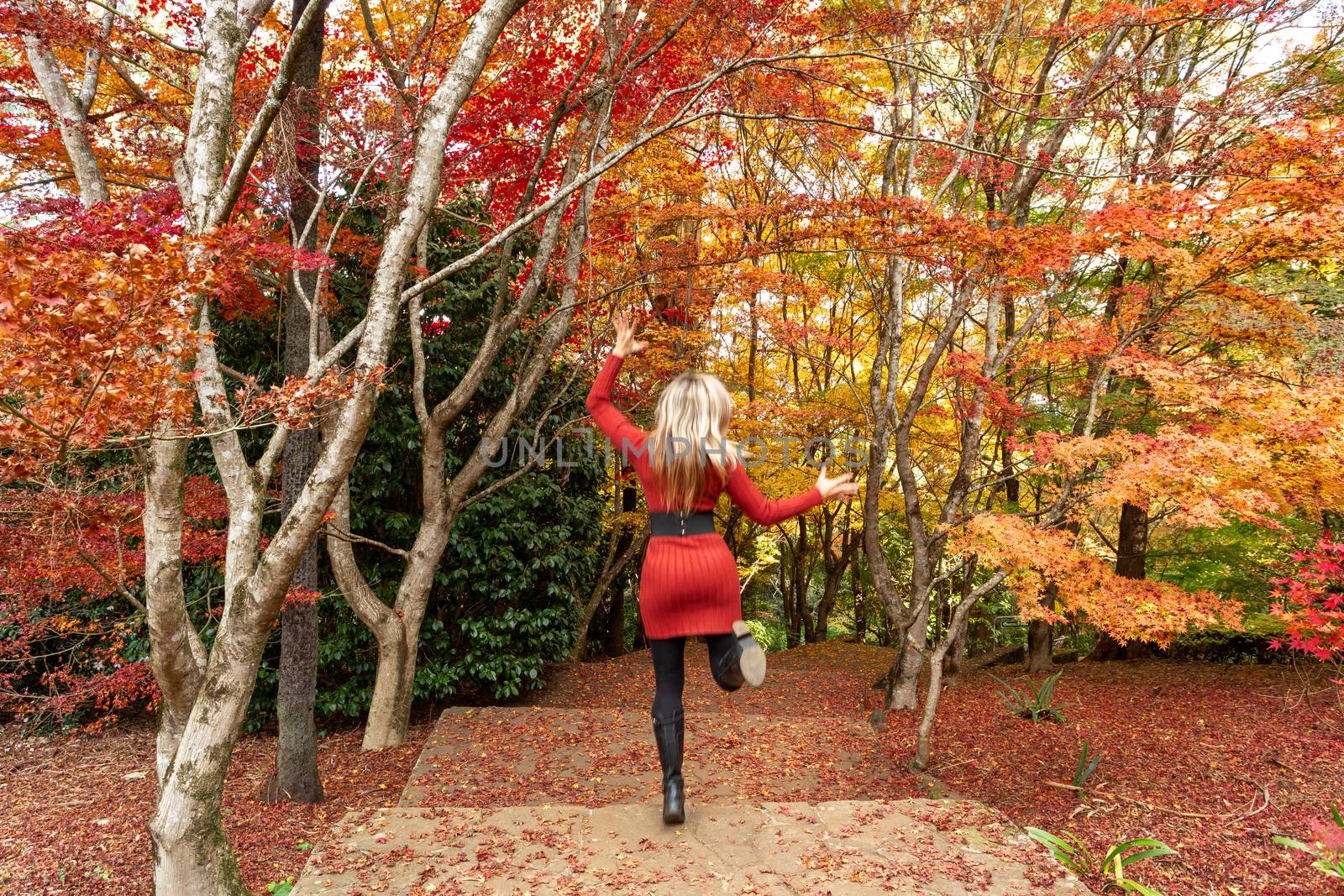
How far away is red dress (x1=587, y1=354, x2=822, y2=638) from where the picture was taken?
2.92m

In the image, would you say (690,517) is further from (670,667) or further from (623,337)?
(623,337)

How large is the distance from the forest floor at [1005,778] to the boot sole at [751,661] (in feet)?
7.24

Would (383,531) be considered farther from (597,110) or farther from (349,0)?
(349,0)

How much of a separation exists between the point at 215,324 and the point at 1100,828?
8.66 m

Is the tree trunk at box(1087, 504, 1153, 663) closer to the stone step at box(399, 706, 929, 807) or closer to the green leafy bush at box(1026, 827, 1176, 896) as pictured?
the stone step at box(399, 706, 929, 807)

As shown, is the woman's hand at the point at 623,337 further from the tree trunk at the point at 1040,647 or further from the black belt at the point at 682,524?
the tree trunk at the point at 1040,647

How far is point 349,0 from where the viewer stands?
7066 millimetres

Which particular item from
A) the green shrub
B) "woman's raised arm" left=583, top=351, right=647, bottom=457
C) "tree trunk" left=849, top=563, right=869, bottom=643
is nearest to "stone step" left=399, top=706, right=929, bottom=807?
"woman's raised arm" left=583, top=351, right=647, bottom=457

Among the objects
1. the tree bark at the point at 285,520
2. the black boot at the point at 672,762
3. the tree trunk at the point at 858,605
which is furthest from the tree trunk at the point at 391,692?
the tree trunk at the point at 858,605

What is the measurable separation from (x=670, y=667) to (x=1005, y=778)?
13.7 feet

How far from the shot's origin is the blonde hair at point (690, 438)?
2869 millimetres

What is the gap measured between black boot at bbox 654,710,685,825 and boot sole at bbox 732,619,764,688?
1.35ft

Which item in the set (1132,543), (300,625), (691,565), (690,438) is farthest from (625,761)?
(1132,543)

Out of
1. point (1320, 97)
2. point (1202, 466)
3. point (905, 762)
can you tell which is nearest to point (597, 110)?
point (1202, 466)
